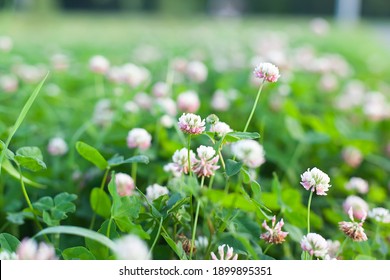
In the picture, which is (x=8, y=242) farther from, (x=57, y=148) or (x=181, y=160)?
(x=57, y=148)

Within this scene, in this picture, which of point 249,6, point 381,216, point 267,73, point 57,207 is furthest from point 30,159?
point 249,6

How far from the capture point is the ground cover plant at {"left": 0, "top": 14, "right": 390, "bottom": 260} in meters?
0.76

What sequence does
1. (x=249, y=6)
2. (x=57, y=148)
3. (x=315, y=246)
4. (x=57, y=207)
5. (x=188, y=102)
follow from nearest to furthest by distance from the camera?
(x=315, y=246)
(x=57, y=207)
(x=57, y=148)
(x=188, y=102)
(x=249, y=6)

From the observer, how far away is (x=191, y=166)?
2.58 feet

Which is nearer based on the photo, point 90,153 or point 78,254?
point 78,254

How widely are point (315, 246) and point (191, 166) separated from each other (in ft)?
0.58

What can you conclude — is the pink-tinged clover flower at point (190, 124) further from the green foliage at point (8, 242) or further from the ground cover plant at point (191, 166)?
the green foliage at point (8, 242)

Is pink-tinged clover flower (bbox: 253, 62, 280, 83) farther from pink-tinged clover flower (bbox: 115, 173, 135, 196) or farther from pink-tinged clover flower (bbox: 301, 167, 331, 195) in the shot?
pink-tinged clover flower (bbox: 115, 173, 135, 196)

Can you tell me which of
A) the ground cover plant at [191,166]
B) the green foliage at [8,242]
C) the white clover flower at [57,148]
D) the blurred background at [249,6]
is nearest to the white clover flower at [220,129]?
the ground cover plant at [191,166]

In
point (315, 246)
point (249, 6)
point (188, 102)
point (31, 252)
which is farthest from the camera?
point (249, 6)

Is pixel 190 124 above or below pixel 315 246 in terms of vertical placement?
above

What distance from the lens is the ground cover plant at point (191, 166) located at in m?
0.76

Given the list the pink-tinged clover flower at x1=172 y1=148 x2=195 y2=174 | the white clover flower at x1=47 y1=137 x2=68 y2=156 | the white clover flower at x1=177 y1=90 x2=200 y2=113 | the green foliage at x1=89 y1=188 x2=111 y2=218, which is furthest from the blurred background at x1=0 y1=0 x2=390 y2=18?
the pink-tinged clover flower at x1=172 y1=148 x2=195 y2=174
